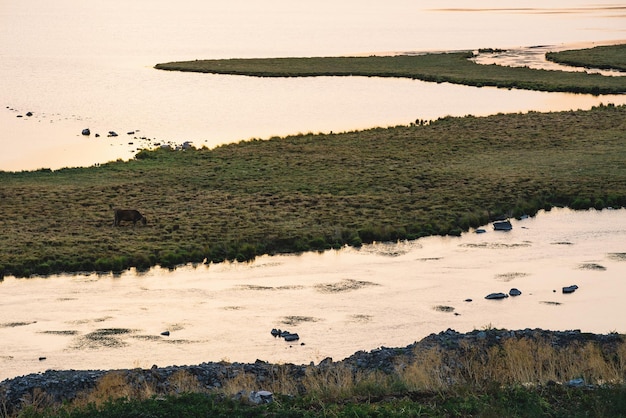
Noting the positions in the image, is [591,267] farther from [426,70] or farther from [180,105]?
[426,70]

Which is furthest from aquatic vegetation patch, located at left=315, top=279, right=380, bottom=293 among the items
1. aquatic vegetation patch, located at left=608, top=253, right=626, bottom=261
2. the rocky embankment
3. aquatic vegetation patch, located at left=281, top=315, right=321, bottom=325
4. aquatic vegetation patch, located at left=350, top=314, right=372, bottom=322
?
the rocky embankment

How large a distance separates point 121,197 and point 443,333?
83.4 ft

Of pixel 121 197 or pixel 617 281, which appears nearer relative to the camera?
pixel 617 281

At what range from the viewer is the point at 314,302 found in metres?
34.5

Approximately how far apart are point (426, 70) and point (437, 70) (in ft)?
3.66

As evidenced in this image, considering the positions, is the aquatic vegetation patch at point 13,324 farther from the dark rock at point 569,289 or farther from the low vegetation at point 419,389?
the dark rock at point 569,289

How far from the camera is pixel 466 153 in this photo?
200 ft

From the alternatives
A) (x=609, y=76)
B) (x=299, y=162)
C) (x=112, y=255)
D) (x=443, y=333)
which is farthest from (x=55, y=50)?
(x=443, y=333)

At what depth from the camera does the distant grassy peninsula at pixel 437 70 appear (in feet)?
309

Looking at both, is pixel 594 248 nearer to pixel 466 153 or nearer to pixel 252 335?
pixel 252 335

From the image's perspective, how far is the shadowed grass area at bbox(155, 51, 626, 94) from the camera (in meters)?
93.9

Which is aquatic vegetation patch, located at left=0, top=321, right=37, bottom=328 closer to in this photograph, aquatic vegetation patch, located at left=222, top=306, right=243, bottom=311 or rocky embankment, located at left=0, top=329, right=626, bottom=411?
aquatic vegetation patch, located at left=222, top=306, right=243, bottom=311

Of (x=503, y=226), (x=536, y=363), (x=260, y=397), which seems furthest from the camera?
(x=503, y=226)

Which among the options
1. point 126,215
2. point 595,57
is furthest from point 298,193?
point 595,57
